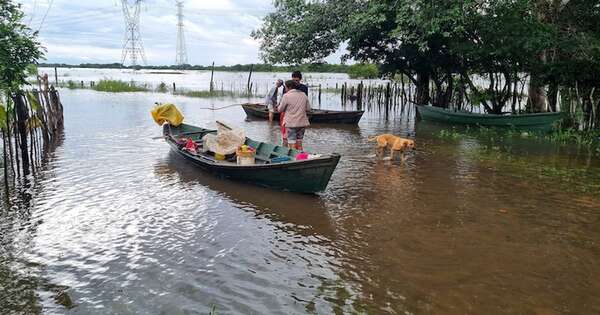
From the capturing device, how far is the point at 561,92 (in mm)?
15289

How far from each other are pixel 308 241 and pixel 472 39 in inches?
509

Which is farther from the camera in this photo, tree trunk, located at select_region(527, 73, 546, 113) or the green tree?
tree trunk, located at select_region(527, 73, 546, 113)

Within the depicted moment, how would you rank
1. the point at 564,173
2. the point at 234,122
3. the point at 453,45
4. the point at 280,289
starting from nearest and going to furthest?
the point at 280,289 < the point at 564,173 < the point at 453,45 < the point at 234,122

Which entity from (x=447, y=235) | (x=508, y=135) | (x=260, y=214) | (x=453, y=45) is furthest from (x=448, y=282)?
(x=453, y=45)

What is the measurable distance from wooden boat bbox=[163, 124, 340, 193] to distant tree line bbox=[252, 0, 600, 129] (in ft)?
22.1

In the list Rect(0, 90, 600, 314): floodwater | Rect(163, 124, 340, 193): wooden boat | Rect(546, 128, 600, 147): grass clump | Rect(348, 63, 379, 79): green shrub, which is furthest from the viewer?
Rect(348, 63, 379, 79): green shrub

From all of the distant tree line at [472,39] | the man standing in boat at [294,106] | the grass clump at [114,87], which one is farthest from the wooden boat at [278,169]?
the grass clump at [114,87]

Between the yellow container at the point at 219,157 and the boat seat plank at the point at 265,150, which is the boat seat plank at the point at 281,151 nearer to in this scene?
the boat seat plank at the point at 265,150

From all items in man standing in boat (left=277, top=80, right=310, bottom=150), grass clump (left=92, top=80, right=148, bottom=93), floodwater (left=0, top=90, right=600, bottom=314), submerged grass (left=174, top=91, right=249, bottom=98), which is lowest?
floodwater (left=0, top=90, right=600, bottom=314)

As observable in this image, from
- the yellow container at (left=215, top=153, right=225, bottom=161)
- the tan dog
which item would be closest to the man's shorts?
the yellow container at (left=215, top=153, right=225, bottom=161)

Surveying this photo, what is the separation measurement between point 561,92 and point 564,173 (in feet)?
23.1

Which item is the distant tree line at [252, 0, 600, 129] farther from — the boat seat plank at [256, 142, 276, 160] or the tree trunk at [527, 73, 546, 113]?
the boat seat plank at [256, 142, 276, 160]

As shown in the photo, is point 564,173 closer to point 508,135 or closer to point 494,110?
point 508,135

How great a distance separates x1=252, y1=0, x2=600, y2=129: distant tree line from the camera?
13.1m
